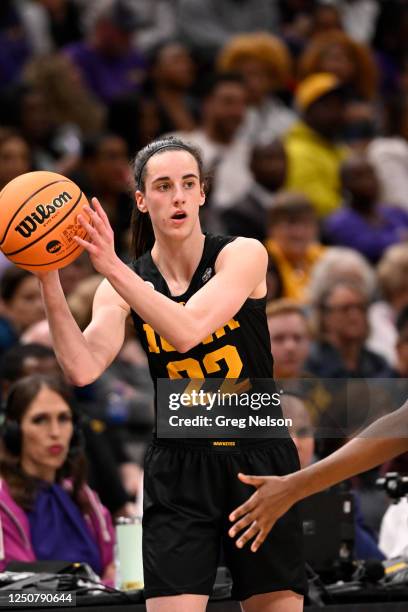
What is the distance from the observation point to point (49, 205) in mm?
3840

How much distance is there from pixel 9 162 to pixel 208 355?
523cm

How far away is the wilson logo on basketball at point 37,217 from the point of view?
3809 mm

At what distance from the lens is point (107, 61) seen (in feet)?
37.2

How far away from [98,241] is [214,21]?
8.50 m

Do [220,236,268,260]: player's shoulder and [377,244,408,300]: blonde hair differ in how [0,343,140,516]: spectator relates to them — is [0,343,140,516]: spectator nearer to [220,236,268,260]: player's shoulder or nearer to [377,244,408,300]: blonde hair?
[220,236,268,260]: player's shoulder

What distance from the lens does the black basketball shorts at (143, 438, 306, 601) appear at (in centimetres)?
383

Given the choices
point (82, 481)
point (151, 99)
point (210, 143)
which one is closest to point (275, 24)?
point (151, 99)

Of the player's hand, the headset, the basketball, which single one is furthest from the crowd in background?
the basketball

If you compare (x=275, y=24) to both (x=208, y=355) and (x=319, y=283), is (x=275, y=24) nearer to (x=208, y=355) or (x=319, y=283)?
(x=319, y=283)

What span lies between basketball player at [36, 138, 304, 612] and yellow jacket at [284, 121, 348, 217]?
19.4 ft

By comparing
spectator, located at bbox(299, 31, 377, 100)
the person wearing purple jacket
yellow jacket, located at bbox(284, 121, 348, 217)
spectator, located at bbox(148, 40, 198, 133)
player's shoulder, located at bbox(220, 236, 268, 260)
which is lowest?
player's shoulder, located at bbox(220, 236, 268, 260)

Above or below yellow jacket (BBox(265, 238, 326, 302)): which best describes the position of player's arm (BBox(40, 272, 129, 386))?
below

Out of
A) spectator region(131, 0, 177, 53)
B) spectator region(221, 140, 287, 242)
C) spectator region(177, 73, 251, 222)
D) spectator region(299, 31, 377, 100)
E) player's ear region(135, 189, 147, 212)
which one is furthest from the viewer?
spectator region(131, 0, 177, 53)

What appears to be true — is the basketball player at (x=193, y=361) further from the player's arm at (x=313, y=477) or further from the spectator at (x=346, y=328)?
the spectator at (x=346, y=328)
